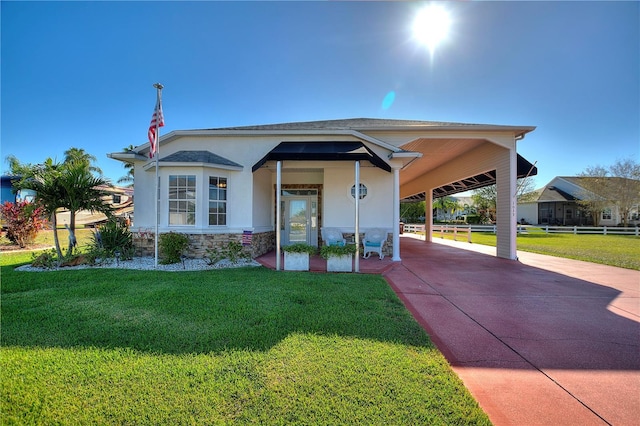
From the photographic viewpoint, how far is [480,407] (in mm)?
2264

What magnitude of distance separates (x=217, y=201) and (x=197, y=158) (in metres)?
1.59

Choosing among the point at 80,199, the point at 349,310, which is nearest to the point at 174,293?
the point at 349,310

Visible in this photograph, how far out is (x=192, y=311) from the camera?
Result: 4.20m

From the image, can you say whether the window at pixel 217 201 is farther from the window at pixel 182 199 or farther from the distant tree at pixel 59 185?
the distant tree at pixel 59 185

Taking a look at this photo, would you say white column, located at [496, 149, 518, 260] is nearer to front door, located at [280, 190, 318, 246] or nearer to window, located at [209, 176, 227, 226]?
front door, located at [280, 190, 318, 246]

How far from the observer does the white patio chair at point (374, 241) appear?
31.8 feet

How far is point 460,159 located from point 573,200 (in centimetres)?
3589

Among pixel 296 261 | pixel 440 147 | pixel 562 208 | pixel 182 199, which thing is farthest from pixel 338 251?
pixel 562 208

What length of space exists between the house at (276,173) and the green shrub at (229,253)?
0.31 m

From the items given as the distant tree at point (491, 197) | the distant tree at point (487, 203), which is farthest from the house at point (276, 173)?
the distant tree at point (491, 197)

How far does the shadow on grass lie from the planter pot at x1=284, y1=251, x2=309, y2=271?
111 cm

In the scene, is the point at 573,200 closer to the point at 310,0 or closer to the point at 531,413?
the point at 310,0

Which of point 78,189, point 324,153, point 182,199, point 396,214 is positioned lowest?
point 396,214

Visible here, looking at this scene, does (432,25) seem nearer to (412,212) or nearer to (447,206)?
(412,212)
